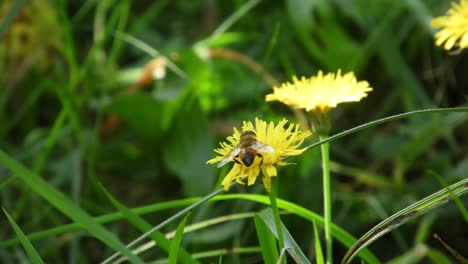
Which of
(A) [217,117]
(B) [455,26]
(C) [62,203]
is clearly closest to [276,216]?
(C) [62,203]

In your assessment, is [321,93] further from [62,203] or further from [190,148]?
[190,148]

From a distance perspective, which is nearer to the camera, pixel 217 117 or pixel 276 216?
pixel 276 216

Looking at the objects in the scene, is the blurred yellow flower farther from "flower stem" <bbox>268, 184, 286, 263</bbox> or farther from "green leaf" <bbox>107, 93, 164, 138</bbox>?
"green leaf" <bbox>107, 93, 164, 138</bbox>

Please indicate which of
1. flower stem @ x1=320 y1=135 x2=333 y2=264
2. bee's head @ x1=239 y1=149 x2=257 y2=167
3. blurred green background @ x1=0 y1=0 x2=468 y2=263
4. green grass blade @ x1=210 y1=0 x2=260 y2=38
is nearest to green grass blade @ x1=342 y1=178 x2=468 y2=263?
flower stem @ x1=320 y1=135 x2=333 y2=264

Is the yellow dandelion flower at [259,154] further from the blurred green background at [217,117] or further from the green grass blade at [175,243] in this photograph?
the blurred green background at [217,117]

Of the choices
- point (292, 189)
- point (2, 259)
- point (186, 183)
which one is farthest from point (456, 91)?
point (2, 259)

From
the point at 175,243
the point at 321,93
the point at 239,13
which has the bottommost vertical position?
the point at 175,243
